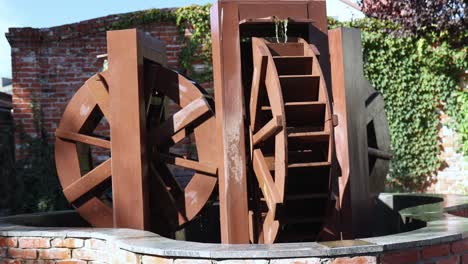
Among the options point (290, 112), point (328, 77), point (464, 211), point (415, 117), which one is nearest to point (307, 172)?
point (290, 112)

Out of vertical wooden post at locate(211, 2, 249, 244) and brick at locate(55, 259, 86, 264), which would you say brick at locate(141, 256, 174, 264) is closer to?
brick at locate(55, 259, 86, 264)

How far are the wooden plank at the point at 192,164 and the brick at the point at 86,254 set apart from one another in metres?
1.21

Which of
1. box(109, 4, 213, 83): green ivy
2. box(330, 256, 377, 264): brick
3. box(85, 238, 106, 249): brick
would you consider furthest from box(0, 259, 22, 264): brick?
box(109, 4, 213, 83): green ivy

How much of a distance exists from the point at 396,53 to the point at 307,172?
5.83m

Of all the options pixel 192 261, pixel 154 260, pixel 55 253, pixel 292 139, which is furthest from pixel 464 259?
pixel 55 253

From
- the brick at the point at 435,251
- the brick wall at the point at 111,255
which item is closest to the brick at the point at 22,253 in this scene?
the brick wall at the point at 111,255

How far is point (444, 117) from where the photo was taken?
30.5 ft

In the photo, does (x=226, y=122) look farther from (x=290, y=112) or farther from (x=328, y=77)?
(x=328, y=77)

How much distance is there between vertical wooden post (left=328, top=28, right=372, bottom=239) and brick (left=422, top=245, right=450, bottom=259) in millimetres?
1097

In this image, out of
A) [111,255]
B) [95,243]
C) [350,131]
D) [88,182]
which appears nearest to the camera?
[111,255]

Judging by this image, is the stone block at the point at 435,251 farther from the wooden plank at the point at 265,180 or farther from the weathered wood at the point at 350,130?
the weathered wood at the point at 350,130

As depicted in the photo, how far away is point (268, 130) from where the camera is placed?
3.84 meters

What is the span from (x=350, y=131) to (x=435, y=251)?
1431 mm

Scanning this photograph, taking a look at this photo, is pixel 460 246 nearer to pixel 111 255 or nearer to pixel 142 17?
pixel 111 255
